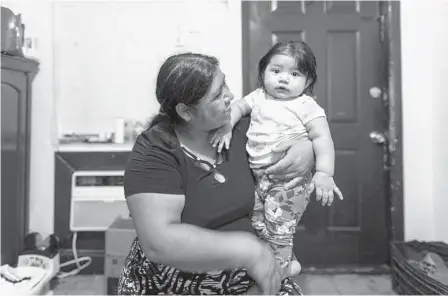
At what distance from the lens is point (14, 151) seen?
2.67m

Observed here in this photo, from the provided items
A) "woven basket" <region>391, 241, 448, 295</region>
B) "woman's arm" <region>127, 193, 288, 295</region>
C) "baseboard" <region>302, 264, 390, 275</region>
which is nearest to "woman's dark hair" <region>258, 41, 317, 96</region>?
"woman's arm" <region>127, 193, 288, 295</region>

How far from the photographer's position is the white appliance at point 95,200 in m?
2.86

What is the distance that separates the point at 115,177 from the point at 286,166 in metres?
2.00

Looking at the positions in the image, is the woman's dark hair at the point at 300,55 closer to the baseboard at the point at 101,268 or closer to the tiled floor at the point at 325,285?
the tiled floor at the point at 325,285

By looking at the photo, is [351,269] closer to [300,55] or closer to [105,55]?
[300,55]

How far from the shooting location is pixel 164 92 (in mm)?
1062

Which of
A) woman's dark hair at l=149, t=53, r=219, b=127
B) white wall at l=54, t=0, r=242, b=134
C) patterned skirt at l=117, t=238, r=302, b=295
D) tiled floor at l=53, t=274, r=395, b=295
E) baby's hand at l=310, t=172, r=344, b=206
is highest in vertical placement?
white wall at l=54, t=0, r=242, b=134

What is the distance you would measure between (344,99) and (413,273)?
52.3 inches

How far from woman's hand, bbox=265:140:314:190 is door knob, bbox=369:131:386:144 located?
1981mm

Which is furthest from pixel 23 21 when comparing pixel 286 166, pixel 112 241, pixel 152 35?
pixel 286 166

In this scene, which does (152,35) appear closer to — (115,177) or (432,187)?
(115,177)

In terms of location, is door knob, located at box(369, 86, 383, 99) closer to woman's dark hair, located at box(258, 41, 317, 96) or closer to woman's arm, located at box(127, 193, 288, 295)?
woman's dark hair, located at box(258, 41, 317, 96)

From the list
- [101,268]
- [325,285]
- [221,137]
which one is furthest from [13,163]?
[325,285]

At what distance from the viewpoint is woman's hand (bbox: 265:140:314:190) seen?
3.84 feet
